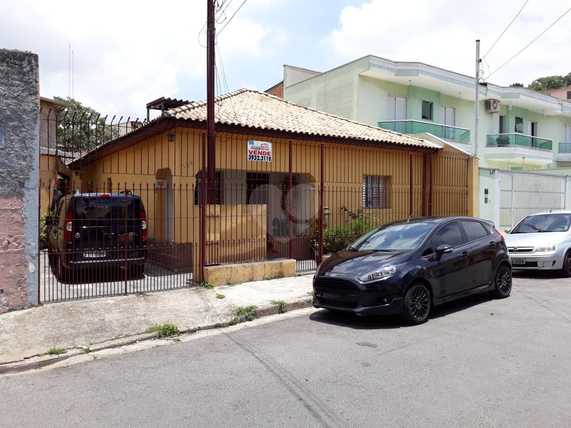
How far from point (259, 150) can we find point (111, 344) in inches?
260

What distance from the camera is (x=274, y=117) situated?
13.5m

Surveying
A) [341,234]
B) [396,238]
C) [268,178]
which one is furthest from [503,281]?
[268,178]

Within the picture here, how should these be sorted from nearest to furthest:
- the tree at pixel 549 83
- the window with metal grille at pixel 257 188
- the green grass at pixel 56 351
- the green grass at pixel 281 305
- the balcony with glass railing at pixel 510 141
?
the green grass at pixel 56 351 → the green grass at pixel 281 305 → the window with metal grille at pixel 257 188 → the balcony with glass railing at pixel 510 141 → the tree at pixel 549 83

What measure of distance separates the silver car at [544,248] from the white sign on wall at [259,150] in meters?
6.06

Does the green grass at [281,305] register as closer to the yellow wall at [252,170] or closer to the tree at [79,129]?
the yellow wall at [252,170]

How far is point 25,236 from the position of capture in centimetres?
711

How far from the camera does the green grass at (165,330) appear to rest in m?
6.77

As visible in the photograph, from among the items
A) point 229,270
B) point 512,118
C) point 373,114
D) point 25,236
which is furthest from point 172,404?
point 512,118

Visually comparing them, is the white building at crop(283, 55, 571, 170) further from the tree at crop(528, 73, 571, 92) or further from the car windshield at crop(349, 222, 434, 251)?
the tree at crop(528, 73, 571, 92)

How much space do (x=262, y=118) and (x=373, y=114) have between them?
40.2 ft

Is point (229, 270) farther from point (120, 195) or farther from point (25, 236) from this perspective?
point (25, 236)

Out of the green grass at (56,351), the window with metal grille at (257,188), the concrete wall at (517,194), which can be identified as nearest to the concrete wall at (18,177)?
the green grass at (56,351)

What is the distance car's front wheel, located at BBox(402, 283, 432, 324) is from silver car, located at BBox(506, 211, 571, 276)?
4.86 m

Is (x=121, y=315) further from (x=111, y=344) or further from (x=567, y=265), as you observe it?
(x=567, y=265)
